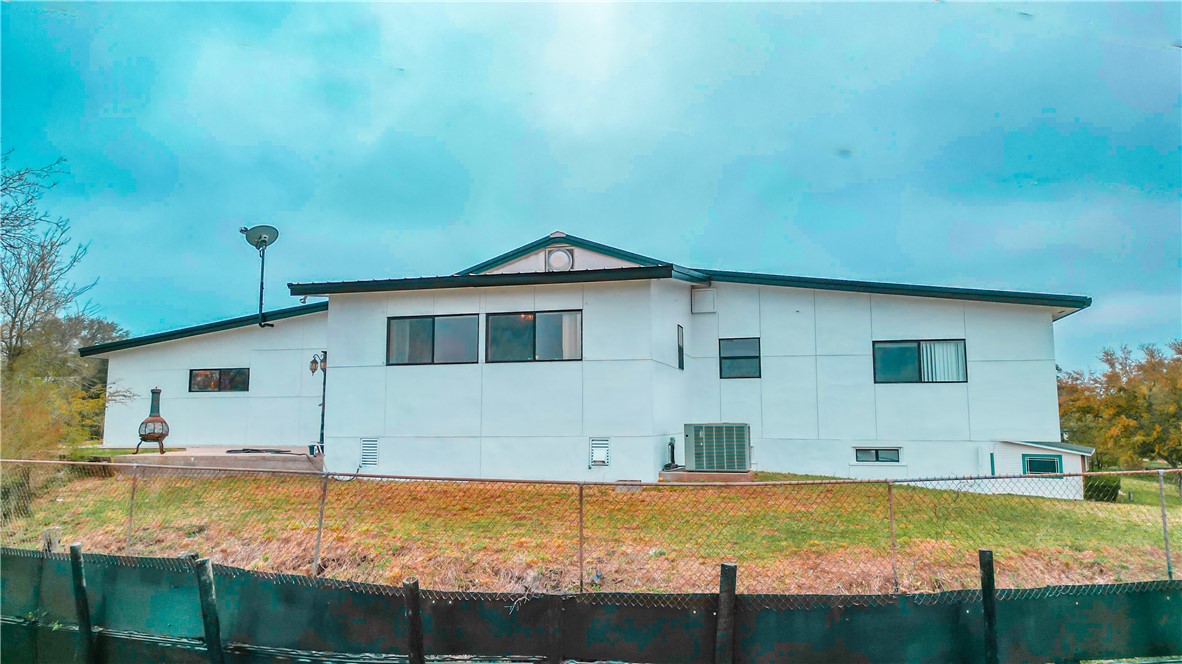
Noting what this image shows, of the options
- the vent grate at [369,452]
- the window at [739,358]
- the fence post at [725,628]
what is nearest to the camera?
the fence post at [725,628]

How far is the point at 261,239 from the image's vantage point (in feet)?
55.8

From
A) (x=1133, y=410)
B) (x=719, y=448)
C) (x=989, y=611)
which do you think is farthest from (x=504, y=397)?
(x=1133, y=410)

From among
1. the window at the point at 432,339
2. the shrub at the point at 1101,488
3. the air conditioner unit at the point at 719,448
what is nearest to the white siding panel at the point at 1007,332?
the shrub at the point at 1101,488

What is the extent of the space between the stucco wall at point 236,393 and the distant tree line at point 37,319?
253 cm

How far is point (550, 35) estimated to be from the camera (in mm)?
9812

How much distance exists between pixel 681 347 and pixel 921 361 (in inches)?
182

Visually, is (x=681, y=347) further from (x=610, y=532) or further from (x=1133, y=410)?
(x=1133, y=410)

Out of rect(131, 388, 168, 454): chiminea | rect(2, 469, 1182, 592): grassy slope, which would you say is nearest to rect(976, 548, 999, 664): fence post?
rect(2, 469, 1182, 592): grassy slope

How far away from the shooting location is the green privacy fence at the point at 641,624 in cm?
465

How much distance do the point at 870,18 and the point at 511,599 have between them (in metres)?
9.16

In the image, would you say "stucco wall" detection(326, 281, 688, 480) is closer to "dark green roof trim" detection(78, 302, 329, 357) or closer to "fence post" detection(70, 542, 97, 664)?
"dark green roof trim" detection(78, 302, 329, 357)

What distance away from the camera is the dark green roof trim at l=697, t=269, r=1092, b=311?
12.6m

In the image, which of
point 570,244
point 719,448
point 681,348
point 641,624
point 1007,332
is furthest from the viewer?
point 570,244

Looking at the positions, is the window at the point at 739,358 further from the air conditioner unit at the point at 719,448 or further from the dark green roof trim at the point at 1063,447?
the dark green roof trim at the point at 1063,447
